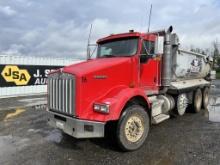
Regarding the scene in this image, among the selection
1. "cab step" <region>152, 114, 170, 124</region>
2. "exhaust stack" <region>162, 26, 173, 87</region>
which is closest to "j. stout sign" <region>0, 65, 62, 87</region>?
"exhaust stack" <region>162, 26, 173, 87</region>

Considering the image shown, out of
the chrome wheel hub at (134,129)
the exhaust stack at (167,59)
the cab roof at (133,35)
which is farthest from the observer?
the exhaust stack at (167,59)

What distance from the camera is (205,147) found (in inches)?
224

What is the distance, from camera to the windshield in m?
6.31

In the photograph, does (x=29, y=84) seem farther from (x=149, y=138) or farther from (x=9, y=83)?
(x=149, y=138)

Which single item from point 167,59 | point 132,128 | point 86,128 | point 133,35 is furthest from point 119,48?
point 86,128

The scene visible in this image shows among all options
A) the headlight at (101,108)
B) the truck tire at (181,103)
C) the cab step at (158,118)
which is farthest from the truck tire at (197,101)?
the headlight at (101,108)

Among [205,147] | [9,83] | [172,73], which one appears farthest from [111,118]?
[9,83]

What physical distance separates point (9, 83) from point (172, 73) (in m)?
12.4

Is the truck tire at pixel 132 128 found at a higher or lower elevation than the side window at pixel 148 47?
lower

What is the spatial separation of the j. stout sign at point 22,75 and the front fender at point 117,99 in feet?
42.8

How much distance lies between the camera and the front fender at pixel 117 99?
5000mm

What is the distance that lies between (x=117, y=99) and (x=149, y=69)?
78.3 inches

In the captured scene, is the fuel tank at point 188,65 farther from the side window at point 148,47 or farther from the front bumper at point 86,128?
the front bumper at point 86,128

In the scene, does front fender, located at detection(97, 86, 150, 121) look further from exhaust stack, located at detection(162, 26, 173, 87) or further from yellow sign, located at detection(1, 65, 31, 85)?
yellow sign, located at detection(1, 65, 31, 85)
